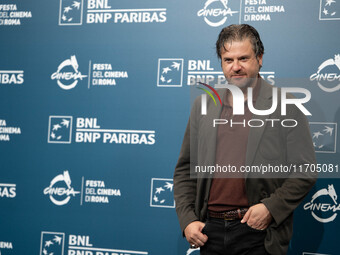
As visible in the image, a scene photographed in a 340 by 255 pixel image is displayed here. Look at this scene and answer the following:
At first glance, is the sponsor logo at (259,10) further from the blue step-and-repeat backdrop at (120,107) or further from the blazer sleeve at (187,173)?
the blazer sleeve at (187,173)

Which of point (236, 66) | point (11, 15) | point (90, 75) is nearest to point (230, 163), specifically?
point (236, 66)

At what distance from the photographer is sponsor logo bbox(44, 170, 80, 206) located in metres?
3.40

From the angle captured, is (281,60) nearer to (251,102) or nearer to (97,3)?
(251,102)

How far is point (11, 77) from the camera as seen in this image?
3619mm

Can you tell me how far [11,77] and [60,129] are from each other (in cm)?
64

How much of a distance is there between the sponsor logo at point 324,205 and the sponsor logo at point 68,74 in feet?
6.30

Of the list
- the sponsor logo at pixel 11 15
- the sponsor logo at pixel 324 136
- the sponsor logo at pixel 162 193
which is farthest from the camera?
the sponsor logo at pixel 11 15

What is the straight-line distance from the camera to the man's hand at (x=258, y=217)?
2070 millimetres

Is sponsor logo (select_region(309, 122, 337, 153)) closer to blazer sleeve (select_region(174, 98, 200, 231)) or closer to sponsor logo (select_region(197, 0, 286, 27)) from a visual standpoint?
sponsor logo (select_region(197, 0, 286, 27))

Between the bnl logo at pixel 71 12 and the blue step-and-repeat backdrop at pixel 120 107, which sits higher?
the bnl logo at pixel 71 12

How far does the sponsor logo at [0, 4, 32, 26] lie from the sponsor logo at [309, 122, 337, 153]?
7.99ft

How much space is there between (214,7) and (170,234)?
1.68 metres

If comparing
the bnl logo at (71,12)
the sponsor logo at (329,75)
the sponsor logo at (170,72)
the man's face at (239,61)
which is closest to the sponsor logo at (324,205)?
the sponsor logo at (329,75)

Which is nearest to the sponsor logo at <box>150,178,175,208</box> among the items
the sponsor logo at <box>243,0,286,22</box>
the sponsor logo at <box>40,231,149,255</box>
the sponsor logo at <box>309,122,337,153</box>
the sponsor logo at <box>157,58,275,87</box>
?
the sponsor logo at <box>40,231,149,255</box>
